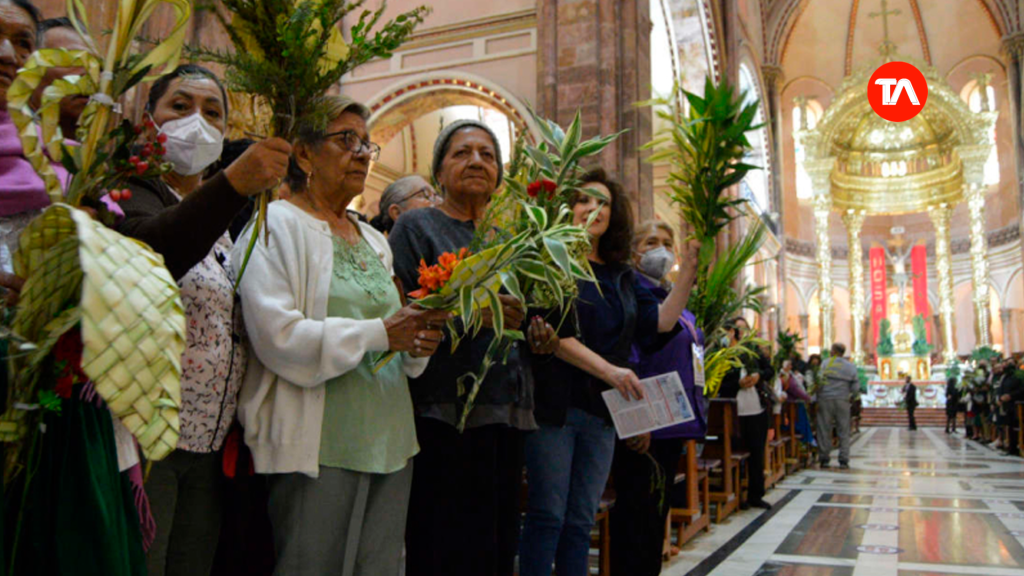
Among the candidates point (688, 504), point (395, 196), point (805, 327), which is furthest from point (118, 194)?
point (805, 327)

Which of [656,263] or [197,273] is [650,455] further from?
[197,273]

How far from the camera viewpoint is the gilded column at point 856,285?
2506 cm

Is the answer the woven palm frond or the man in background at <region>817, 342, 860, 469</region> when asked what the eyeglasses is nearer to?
the woven palm frond

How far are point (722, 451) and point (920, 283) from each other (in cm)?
2438

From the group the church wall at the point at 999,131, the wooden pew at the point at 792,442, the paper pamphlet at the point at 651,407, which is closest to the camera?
the paper pamphlet at the point at 651,407

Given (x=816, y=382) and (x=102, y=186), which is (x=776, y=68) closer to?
(x=816, y=382)

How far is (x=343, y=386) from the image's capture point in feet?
5.08

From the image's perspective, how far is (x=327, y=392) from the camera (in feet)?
5.03

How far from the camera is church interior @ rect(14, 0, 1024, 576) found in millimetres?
4387

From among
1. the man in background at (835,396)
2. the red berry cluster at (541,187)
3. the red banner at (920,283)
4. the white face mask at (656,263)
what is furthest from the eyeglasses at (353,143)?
the red banner at (920,283)

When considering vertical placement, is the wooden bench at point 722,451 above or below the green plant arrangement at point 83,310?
below

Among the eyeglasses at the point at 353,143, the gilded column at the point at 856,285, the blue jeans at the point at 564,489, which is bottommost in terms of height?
the blue jeans at the point at 564,489

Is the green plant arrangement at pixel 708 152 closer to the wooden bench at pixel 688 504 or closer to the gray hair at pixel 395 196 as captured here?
the gray hair at pixel 395 196

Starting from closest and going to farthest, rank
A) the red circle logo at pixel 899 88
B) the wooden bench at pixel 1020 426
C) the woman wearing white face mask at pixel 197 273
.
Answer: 1. the woman wearing white face mask at pixel 197 273
2. the wooden bench at pixel 1020 426
3. the red circle logo at pixel 899 88
